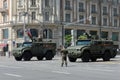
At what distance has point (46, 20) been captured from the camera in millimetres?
83438

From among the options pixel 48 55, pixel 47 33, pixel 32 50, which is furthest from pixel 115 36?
pixel 32 50

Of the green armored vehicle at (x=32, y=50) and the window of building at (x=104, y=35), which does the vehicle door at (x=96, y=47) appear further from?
the window of building at (x=104, y=35)

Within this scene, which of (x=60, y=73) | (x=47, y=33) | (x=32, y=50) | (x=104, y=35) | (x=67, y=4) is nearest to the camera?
(x=60, y=73)

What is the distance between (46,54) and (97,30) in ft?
160

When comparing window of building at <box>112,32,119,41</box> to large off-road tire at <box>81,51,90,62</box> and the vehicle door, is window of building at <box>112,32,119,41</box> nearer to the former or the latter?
the vehicle door

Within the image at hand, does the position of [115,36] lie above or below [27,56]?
below

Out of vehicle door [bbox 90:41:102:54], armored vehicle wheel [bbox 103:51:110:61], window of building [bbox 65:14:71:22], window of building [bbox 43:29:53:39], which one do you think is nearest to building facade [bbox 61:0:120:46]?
window of building [bbox 65:14:71:22]

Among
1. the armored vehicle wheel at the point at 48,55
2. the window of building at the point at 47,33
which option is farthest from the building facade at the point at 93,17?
the armored vehicle wheel at the point at 48,55

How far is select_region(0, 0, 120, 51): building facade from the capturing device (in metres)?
82.3

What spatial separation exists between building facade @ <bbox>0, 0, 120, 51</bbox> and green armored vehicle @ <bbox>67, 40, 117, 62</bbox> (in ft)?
130

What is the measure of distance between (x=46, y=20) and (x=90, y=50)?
154 ft

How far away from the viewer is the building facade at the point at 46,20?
82312mm

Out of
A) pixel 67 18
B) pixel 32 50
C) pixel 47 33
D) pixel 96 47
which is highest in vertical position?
pixel 67 18

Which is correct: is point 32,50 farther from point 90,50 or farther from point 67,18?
point 67,18
